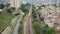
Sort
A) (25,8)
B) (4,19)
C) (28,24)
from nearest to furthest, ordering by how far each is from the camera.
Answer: (4,19) < (28,24) < (25,8)

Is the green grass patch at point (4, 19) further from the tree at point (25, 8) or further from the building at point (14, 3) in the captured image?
the tree at point (25, 8)

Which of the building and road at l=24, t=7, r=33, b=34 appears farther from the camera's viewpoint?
the building

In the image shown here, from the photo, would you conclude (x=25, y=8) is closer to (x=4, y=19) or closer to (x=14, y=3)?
(x=14, y=3)

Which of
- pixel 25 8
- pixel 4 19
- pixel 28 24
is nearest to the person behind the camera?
pixel 4 19

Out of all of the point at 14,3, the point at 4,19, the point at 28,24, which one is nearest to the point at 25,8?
the point at 14,3

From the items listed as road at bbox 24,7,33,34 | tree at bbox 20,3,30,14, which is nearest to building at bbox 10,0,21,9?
tree at bbox 20,3,30,14

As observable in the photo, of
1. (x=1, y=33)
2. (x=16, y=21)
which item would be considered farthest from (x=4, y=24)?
(x=16, y=21)

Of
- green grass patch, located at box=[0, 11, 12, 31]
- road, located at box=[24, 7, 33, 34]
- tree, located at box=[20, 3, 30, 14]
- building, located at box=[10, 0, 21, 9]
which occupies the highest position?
building, located at box=[10, 0, 21, 9]

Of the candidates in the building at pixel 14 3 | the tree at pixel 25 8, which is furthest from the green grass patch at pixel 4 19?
the tree at pixel 25 8

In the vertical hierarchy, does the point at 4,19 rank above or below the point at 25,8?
below

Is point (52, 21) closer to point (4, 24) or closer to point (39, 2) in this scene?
point (39, 2)

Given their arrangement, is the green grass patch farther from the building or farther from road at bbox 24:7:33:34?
road at bbox 24:7:33:34
